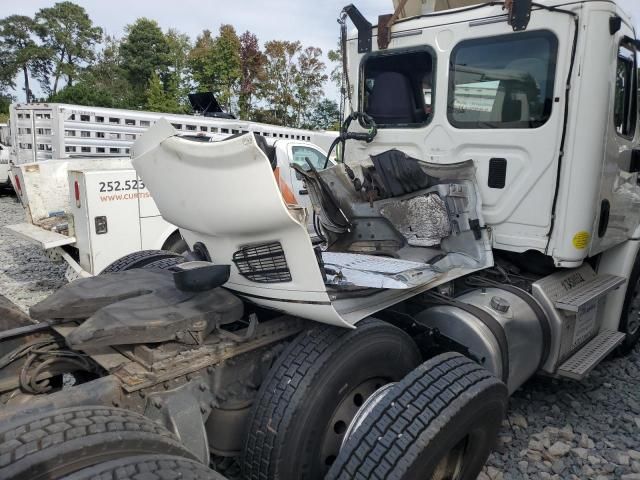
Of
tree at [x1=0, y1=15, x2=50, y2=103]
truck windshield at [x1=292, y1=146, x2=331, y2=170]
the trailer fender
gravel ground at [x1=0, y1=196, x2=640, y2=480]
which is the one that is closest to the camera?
the trailer fender

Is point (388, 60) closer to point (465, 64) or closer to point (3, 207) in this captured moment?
point (465, 64)

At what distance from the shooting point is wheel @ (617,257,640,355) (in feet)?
13.7

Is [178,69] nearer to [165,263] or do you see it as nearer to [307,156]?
[307,156]

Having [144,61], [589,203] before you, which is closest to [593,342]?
[589,203]

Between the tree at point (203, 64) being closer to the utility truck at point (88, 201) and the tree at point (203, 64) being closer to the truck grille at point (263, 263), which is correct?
the utility truck at point (88, 201)

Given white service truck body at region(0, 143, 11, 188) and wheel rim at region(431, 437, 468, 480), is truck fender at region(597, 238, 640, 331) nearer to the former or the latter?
wheel rim at region(431, 437, 468, 480)

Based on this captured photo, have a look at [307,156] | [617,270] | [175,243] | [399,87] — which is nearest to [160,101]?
[307,156]

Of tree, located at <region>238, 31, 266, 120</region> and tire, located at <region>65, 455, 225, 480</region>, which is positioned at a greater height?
tree, located at <region>238, 31, 266, 120</region>

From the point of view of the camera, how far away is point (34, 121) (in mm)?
9578

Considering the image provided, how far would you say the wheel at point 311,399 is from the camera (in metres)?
2.12

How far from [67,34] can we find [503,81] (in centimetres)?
5056

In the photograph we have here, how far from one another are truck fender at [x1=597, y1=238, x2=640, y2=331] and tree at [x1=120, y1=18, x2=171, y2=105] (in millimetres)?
31260

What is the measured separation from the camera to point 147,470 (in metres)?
1.43

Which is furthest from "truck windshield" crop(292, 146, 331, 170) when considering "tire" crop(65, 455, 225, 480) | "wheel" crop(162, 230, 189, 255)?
"tire" crop(65, 455, 225, 480)
